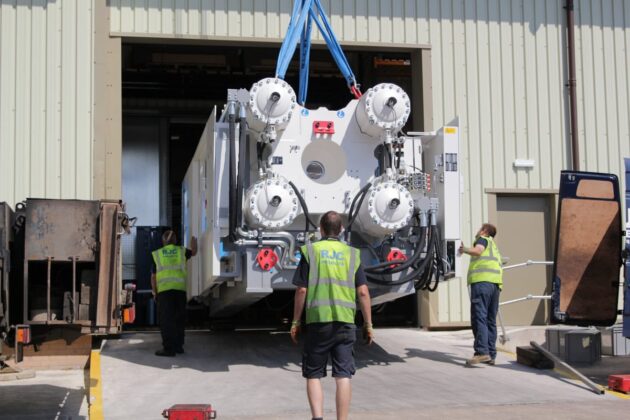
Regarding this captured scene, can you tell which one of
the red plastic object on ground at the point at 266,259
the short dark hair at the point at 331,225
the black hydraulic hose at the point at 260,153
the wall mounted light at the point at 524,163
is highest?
the wall mounted light at the point at 524,163

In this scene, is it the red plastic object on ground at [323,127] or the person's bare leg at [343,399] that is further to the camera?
the red plastic object on ground at [323,127]

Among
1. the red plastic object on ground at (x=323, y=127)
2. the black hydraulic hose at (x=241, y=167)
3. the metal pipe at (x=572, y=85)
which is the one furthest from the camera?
the metal pipe at (x=572, y=85)

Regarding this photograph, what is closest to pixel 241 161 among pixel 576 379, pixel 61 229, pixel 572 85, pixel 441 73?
pixel 61 229

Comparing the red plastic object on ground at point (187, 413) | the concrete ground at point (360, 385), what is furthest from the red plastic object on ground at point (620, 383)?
the red plastic object on ground at point (187, 413)

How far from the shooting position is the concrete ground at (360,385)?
8.02m

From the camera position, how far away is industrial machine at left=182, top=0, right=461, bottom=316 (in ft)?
31.3

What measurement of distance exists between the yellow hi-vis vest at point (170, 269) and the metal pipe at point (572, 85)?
6719 millimetres

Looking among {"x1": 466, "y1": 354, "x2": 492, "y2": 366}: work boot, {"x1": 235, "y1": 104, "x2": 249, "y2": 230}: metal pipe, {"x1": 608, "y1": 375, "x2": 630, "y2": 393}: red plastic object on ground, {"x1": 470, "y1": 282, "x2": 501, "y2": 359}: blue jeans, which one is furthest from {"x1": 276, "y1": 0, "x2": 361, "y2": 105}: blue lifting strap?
{"x1": 608, "y1": 375, "x2": 630, "y2": 393}: red plastic object on ground

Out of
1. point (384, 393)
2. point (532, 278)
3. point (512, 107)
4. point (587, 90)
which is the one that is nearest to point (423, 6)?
point (512, 107)

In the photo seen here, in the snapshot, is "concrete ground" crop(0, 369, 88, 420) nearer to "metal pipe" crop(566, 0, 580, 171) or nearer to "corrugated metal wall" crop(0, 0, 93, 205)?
"corrugated metal wall" crop(0, 0, 93, 205)

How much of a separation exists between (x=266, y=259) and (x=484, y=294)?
8.49 feet

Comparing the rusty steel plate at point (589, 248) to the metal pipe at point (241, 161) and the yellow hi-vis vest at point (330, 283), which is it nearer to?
the metal pipe at point (241, 161)

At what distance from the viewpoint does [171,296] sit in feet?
35.9

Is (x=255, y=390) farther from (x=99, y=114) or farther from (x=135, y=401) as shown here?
(x=99, y=114)
